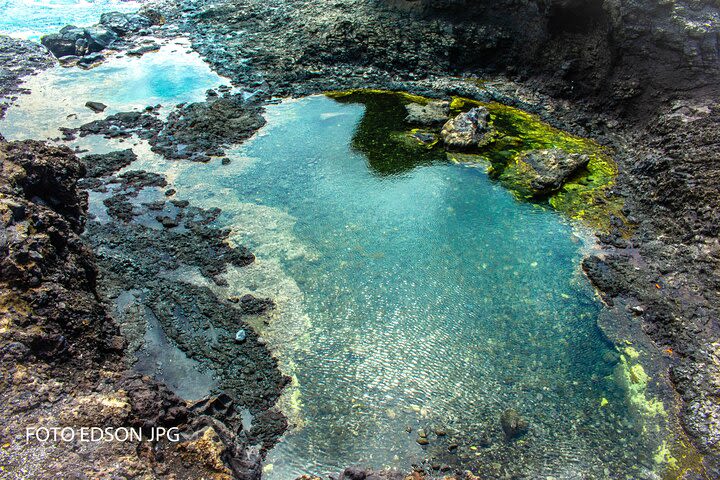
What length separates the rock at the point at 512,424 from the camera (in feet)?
36.8

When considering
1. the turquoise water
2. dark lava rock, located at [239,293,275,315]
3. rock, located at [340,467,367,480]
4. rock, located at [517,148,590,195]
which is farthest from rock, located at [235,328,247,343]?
rock, located at [517,148,590,195]

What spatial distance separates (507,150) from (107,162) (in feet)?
60.2

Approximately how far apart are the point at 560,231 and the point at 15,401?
1693 cm

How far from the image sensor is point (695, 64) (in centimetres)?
1977

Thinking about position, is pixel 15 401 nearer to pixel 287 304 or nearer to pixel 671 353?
pixel 287 304

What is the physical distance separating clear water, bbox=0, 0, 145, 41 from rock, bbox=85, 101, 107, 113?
46.2ft

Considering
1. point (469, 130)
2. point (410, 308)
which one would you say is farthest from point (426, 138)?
point (410, 308)

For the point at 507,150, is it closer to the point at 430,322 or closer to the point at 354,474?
the point at 430,322

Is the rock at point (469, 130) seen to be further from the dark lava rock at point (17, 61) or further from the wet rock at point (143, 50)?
the dark lava rock at point (17, 61)

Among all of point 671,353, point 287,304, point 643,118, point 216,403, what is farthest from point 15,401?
point 643,118

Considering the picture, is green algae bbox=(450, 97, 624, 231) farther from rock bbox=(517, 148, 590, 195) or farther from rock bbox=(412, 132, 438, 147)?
rock bbox=(412, 132, 438, 147)

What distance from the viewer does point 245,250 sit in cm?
1617

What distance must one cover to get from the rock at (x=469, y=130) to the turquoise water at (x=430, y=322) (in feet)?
5.34

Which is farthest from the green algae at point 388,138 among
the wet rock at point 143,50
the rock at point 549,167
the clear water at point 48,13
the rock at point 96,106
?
the clear water at point 48,13
